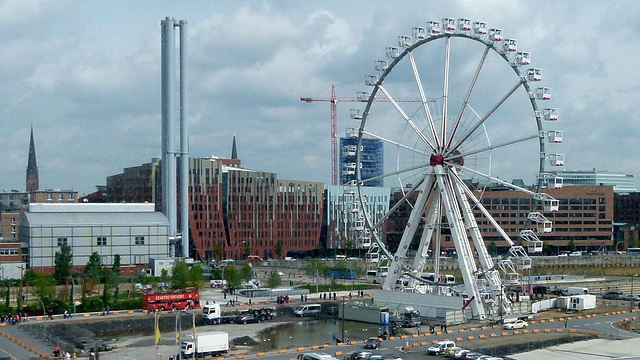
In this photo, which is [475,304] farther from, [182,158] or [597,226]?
[597,226]

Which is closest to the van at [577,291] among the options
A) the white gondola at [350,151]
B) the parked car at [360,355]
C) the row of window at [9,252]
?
the white gondola at [350,151]

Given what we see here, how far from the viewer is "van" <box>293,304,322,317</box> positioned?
7869 cm

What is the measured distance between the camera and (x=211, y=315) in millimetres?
73750

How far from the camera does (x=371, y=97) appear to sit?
255 feet

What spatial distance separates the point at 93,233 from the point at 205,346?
59271 mm

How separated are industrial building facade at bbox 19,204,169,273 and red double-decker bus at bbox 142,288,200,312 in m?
33.3

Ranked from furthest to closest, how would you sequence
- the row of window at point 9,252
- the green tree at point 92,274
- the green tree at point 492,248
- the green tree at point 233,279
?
the green tree at point 492,248
the row of window at point 9,252
the green tree at point 233,279
the green tree at point 92,274

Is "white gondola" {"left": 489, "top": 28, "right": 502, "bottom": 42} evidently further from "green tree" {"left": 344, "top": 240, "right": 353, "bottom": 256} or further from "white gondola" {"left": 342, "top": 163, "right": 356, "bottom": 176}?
"green tree" {"left": 344, "top": 240, "right": 353, "bottom": 256}

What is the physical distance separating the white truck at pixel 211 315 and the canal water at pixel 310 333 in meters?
5.36

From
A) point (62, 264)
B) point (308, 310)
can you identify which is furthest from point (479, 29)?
point (62, 264)

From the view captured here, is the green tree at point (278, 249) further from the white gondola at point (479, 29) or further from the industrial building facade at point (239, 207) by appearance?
the white gondola at point (479, 29)

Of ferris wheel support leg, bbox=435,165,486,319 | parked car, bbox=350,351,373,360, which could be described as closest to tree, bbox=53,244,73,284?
ferris wheel support leg, bbox=435,165,486,319

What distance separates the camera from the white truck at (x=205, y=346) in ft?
181

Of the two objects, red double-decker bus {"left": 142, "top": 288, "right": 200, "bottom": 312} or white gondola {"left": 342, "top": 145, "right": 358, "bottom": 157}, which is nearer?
white gondola {"left": 342, "top": 145, "right": 358, "bottom": 157}
